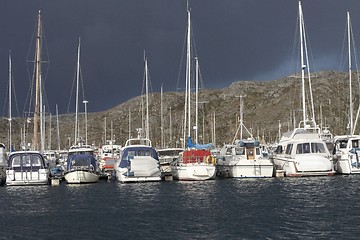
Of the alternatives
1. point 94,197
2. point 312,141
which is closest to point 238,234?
point 94,197

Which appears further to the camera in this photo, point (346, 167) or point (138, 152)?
point (346, 167)

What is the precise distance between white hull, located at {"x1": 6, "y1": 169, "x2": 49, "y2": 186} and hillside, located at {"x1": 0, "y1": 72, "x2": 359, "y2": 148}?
87773mm

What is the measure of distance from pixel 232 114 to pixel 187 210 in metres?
142

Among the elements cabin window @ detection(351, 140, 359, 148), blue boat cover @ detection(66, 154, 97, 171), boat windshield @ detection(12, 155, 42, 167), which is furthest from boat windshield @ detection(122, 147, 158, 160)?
cabin window @ detection(351, 140, 359, 148)

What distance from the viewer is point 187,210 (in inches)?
1344

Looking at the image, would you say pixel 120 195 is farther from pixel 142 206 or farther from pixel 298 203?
pixel 298 203

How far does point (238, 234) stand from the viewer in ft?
85.5

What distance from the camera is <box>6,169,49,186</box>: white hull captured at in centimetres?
5084

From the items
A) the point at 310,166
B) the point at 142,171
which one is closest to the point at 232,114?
the point at 310,166

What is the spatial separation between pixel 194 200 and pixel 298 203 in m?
7.29

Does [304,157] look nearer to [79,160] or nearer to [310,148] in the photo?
[310,148]

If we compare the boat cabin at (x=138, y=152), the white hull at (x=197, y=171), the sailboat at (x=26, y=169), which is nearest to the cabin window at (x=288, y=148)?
the white hull at (x=197, y=171)

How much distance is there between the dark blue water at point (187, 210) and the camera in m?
26.8

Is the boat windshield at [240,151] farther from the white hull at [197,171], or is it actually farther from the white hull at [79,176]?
the white hull at [79,176]
